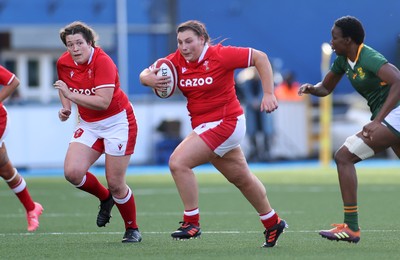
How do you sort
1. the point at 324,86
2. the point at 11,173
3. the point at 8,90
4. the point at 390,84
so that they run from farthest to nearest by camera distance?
the point at 11,173, the point at 8,90, the point at 324,86, the point at 390,84

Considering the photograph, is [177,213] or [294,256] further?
[177,213]

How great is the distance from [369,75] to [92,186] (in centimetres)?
274

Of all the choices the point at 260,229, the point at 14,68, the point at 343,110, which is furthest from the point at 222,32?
the point at 260,229

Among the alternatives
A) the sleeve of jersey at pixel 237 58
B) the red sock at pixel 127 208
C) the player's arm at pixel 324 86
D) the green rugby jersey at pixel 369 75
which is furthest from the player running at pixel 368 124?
the red sock at pixel 127 208

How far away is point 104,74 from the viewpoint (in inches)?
376

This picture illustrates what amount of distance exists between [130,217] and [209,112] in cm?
135

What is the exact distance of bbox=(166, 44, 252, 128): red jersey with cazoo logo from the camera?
9156mm

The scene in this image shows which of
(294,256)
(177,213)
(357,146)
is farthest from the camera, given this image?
(177,213)

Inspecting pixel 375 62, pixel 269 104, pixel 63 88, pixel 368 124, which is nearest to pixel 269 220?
pixel 269 104

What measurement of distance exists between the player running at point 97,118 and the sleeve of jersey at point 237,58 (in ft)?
3.46

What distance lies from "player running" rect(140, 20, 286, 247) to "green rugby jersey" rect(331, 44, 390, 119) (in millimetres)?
696

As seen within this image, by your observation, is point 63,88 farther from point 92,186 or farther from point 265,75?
point 265,75

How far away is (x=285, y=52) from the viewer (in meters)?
29.7

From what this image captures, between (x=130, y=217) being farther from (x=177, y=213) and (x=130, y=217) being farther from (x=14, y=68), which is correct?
(x=14, y=68)
